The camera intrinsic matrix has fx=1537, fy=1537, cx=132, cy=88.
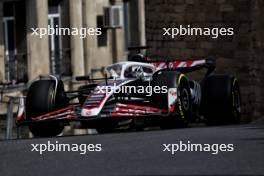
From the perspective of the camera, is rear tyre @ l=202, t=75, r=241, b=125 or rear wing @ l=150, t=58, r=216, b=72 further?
rear wing @ l=150, t=58, r=216, b=72

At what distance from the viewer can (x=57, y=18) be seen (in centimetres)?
4056

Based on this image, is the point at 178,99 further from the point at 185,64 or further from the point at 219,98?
the point at 185,64

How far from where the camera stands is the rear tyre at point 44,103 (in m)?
21.5

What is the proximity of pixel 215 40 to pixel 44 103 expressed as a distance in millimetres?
10458

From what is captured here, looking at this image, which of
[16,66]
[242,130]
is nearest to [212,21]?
[16,66]

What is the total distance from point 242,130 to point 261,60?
10.0 m

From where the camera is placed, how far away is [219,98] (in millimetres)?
21891

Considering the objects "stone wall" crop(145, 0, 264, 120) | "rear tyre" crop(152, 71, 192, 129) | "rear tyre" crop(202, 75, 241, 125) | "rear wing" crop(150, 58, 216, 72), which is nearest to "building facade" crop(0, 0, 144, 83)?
"stone wall" crop(145, 0, 264, 120)

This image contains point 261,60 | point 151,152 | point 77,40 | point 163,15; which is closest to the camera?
point 151,152

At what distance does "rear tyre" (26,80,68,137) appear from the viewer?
21453mm

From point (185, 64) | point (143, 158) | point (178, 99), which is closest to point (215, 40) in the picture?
point (185, 64)

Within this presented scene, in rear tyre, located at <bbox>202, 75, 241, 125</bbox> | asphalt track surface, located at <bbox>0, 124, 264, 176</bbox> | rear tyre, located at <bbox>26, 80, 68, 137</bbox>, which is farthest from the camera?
rear tyre, located at <bbox>202, 75, 241, 125</bbox>

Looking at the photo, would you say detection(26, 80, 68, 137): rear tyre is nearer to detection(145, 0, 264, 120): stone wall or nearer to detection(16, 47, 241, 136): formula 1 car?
detection(16, 47, 241, 136): formula 1 car

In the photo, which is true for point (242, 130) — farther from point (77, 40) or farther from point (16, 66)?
point (77, 40)
